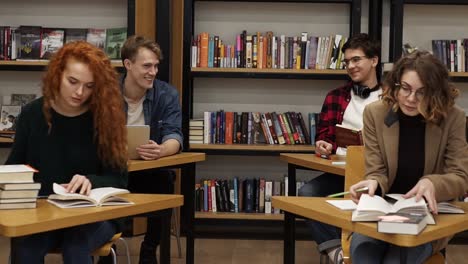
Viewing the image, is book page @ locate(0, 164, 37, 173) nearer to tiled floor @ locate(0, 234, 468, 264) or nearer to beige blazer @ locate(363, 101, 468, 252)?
beige blazer @ locate(363, 101, 468, 252)

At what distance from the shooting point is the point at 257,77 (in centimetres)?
529

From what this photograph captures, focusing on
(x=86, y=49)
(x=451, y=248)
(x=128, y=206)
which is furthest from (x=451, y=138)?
(x=451, y=248)

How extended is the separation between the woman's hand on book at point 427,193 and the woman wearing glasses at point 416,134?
0.05 metres

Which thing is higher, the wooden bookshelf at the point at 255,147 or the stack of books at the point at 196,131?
the stack of books at the point at 196,131

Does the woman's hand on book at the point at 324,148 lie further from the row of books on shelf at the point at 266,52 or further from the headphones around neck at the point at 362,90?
the row of books on shelf at the point at 266,52

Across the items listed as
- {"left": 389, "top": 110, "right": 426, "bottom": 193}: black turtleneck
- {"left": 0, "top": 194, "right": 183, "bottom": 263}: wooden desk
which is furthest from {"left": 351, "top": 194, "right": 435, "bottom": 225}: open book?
{"left": 0, "top": 194, "right": 183, "bottom": 263}: wooden desk

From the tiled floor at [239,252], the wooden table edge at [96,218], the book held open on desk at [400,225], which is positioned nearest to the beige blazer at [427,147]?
the book held open on desk at [400,225]

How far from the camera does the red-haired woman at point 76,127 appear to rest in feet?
9.86

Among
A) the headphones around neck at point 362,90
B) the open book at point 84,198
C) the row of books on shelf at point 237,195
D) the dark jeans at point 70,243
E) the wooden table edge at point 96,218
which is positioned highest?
the headphones around neck at point 362,90

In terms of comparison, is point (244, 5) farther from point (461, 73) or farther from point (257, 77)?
point (461, 73)

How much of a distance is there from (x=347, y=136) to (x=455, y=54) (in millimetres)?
1629

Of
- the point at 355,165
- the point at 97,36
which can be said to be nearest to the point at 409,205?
the point at 355,165

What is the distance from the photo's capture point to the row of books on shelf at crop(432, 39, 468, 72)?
17.3ft

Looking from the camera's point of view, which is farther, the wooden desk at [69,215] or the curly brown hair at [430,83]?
the curly brown hair at [430,83]
